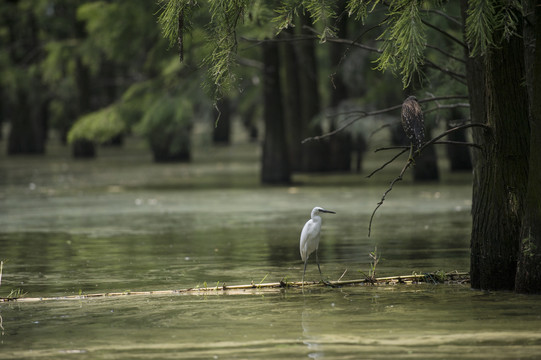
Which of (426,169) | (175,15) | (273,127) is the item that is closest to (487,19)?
(175,15)

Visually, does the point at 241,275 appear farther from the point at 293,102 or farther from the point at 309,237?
the point at 293,102

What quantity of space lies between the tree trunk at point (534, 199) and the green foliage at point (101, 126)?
67.2 ft

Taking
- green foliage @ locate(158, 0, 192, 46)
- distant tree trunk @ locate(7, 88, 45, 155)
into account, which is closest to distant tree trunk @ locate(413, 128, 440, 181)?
green foliage @ locate(158, 0, 192, 46)

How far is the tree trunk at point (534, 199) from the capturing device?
10.1 m

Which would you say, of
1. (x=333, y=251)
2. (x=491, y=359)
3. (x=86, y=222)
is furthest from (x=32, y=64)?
(x=491, y=359)

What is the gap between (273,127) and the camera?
28328 mm

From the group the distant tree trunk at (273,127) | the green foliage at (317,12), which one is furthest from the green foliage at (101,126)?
the green foliage at (317,12)

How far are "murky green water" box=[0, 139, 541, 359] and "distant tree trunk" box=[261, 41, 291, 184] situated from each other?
131 centimetres

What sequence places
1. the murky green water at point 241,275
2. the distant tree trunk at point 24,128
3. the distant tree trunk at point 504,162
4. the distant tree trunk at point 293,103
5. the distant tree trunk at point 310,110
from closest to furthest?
the murky green water at point 241,275, the distant tree trunk at point 504,162, the distant tree trunk at point 310,110, the distant tree trunk at point 293,103, the distant tree trunk at point 24,128

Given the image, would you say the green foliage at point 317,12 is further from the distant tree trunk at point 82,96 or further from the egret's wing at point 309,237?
the distant tree trunk at point 82,96

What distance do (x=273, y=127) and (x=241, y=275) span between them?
15990 mm

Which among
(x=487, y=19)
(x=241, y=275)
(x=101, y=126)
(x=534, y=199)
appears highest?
(x=487, y=19)

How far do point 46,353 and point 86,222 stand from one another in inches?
461

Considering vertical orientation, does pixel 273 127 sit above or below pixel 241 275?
above
